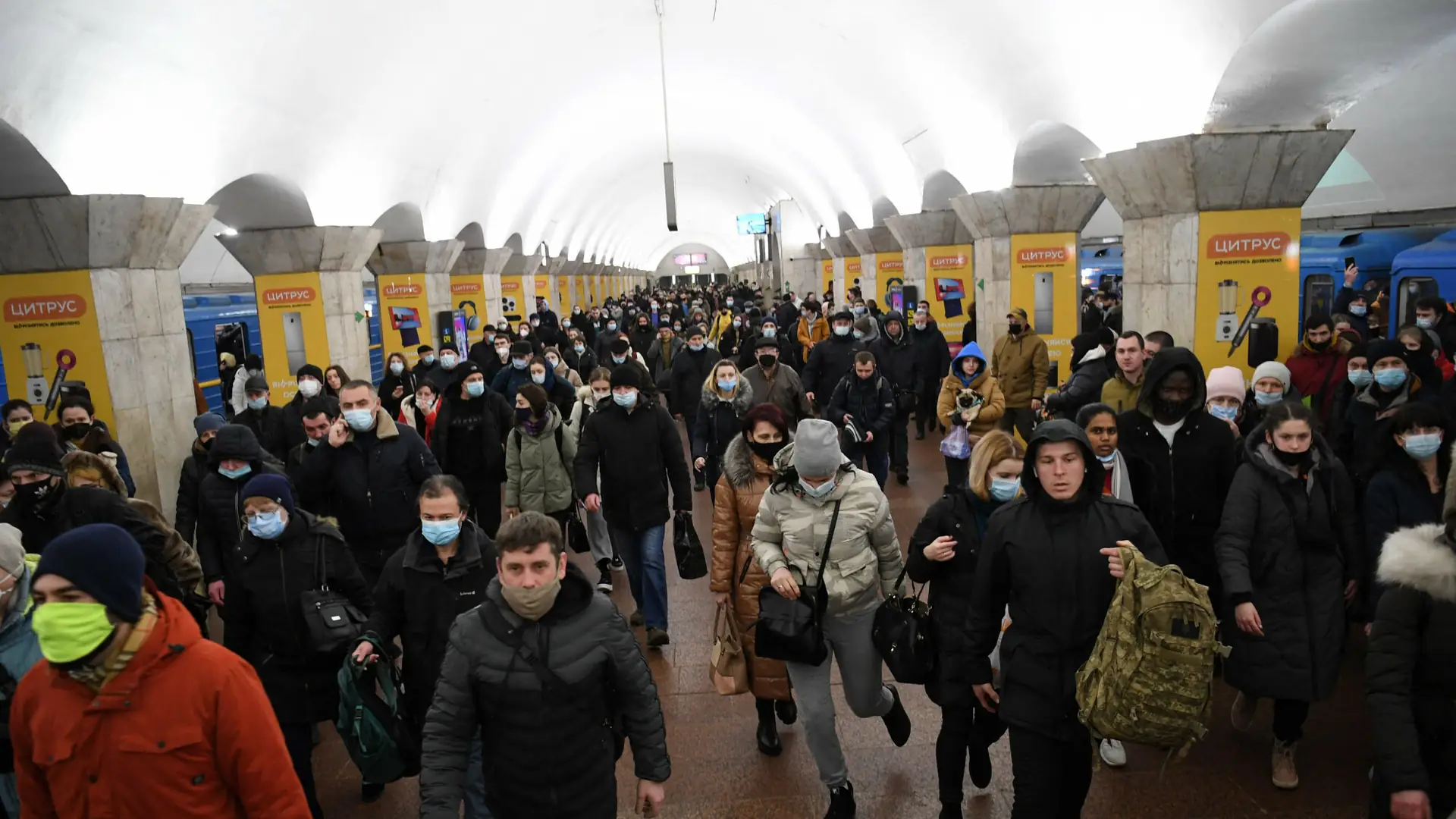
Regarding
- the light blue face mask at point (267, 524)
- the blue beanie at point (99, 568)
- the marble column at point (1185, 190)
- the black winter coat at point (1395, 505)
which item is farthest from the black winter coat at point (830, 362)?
the blue beanie at point (99, 568)

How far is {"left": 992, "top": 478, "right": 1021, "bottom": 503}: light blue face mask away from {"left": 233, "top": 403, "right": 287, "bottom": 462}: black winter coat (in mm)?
4975

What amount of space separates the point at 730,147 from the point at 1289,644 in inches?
1005

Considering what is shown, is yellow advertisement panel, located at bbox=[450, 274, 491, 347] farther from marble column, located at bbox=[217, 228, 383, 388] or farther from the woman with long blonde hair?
the woman with long blonde hair

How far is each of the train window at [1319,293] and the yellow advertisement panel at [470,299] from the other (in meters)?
14.6

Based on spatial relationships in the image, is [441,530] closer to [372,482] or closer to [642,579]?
[372,482]

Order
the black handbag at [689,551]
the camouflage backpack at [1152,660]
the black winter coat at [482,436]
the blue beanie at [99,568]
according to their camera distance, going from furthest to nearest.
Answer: the black winter coat at [482,436] → the black handbag at [689,551] → the camouflage backpack at [1152,660] → the blue beanie at [99,568]

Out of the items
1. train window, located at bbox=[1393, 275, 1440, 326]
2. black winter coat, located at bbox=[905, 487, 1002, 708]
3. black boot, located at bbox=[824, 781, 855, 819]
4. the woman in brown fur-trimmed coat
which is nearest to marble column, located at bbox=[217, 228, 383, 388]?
the woman in brown fur-trimmed coat

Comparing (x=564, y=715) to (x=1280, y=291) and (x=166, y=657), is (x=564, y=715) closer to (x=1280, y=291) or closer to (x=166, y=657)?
(x=166, y=657)

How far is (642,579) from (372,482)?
1.72 m

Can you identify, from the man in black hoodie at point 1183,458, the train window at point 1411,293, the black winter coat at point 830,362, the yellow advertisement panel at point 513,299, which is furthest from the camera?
the yellow advertisement panel at point 513,299

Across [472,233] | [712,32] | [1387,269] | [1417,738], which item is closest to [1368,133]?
[1387,269]

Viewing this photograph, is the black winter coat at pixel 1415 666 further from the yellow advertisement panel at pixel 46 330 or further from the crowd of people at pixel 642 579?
the yellow advertisement panel at pixel 46 330

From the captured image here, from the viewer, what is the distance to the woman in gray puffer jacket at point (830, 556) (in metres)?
3.67

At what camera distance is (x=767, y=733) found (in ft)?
14.4
